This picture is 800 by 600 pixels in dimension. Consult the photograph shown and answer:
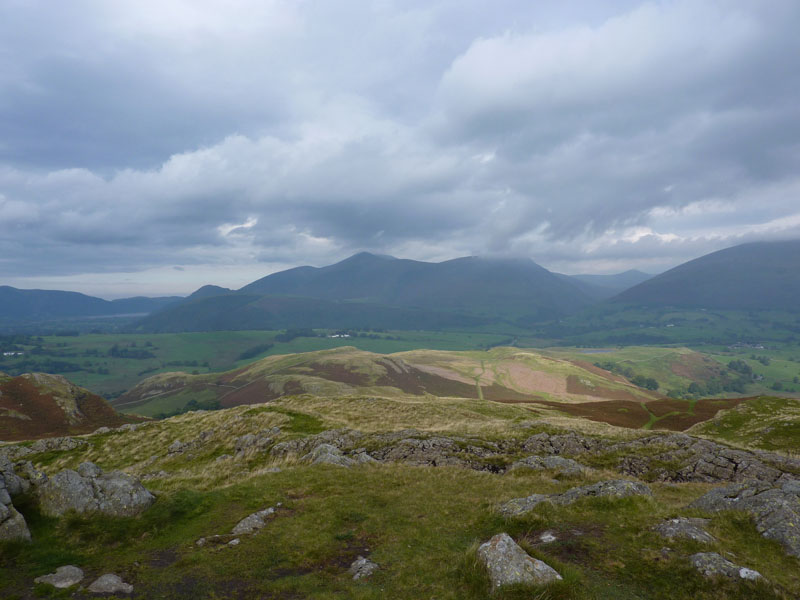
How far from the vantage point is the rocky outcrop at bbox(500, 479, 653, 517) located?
17781mm

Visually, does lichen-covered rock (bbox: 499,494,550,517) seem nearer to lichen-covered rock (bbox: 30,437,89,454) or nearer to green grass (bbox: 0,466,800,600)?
green grass (bbox: 0,466,800,600)

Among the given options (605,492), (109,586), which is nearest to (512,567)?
(605,492)

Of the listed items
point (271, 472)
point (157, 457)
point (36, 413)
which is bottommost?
point (36, 413)

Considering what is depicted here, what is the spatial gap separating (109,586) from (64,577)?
2.07 meters

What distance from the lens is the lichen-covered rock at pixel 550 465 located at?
89.0 ft

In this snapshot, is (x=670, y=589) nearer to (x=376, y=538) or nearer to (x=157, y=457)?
(x=376, y=538)

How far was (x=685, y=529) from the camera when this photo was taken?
13.6 meters

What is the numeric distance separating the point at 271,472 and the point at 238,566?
578 inches

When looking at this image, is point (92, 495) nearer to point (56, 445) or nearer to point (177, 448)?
point (177, 448)

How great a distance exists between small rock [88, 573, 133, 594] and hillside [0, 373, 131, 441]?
92.2m

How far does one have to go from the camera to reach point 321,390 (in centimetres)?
18725

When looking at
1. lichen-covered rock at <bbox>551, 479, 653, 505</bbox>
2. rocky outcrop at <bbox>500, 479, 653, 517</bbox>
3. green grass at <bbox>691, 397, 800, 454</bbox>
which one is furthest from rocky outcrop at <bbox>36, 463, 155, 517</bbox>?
green grass at <bbox>691, 397, 800, 454</bbox>

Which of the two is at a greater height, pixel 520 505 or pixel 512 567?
pixel 512 567

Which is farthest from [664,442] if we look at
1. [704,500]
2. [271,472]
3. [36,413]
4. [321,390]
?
[321,390]
